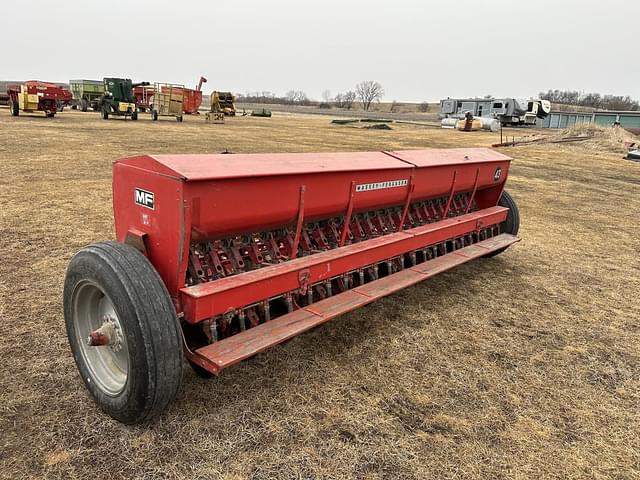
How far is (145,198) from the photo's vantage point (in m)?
2.42

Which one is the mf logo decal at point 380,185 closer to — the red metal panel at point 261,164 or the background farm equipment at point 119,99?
the red metal panel at point 261,164

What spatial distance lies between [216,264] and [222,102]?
1187 inches

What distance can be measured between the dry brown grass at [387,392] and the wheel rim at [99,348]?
167mm

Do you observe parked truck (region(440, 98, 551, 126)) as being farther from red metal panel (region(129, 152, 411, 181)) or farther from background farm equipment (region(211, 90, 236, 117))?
red metal panel (region(129, 152, 411, 181))

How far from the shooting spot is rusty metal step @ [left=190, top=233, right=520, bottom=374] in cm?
222

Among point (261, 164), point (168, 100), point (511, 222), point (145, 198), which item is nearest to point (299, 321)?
point (261, 164)

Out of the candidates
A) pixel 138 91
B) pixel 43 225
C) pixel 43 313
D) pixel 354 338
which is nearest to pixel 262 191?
pixel 354 338

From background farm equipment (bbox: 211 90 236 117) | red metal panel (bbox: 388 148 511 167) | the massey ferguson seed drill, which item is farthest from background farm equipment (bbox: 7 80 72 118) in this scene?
the massey ferguson seed drill

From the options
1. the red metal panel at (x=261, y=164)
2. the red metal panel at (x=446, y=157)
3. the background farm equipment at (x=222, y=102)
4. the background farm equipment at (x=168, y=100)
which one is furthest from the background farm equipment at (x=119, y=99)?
the red metal panel at (x=261, y=164)

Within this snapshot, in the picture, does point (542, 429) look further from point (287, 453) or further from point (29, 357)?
point (29, 357)

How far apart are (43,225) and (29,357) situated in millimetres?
2929

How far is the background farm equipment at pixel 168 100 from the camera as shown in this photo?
25.4m

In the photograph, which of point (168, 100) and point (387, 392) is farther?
point (168, 100)

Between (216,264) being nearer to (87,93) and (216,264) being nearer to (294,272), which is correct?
(294,272)
